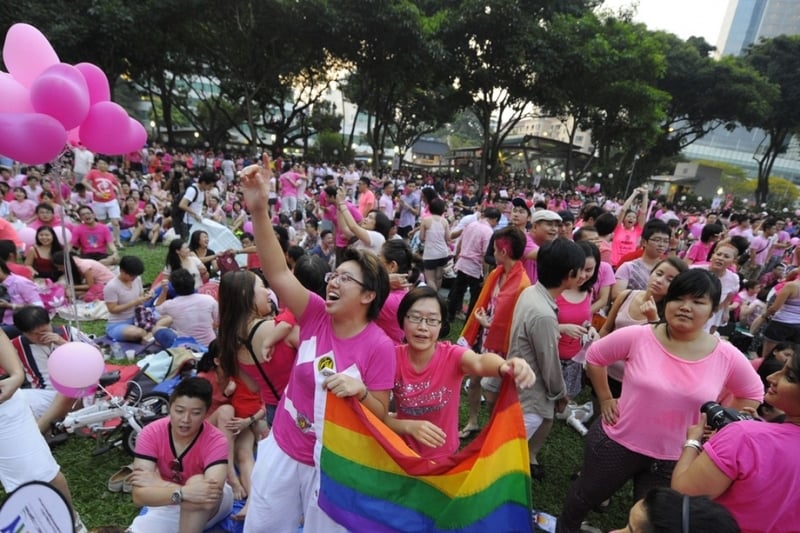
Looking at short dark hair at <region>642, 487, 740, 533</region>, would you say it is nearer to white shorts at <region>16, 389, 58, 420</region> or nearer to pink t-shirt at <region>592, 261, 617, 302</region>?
pink t-shirt at <region>592, 261, 617, 302</region>

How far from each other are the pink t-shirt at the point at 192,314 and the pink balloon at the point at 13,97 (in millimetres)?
2336

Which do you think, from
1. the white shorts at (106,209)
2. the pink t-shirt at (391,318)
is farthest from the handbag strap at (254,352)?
the white shorts at (106,209)

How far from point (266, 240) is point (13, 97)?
208cm

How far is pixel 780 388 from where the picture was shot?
160cm

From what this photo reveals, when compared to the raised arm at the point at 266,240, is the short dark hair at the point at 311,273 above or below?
below

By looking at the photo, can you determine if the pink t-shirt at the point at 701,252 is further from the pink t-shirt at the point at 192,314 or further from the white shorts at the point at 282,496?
the pink t-shirt at the point at 192,314

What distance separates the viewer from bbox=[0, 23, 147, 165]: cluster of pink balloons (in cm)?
262

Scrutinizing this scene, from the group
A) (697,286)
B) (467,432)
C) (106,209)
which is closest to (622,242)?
(467,432)

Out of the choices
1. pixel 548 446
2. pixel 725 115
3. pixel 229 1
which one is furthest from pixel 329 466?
pixel 725 115

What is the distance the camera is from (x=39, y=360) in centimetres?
353

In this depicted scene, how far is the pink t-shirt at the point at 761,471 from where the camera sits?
5.01ft

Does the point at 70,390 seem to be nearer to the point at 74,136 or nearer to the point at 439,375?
the point at 74,136

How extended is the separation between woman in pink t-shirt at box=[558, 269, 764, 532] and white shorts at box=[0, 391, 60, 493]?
10.2 feet

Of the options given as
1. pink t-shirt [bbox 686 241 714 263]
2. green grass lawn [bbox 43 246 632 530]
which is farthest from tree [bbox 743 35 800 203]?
green grass lawn [bbox 43 246 632 530]
